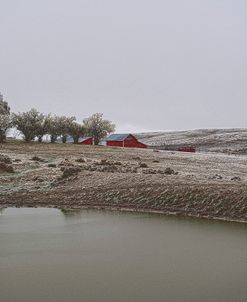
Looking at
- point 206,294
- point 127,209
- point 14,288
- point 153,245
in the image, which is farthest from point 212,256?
point 127,209

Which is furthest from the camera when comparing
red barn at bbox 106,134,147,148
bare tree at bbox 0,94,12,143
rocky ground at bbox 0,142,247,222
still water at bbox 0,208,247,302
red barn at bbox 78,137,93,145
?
red barn at bbox 106,134,147,148

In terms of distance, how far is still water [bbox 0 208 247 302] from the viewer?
43.6 feet

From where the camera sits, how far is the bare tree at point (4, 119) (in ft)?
242

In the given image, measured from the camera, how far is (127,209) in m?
28.2

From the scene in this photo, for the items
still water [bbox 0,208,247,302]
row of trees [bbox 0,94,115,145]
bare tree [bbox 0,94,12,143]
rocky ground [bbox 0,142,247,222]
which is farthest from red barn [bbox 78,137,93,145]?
still water [bbox 0,208,247,302]

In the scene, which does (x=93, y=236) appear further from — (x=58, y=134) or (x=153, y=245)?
(x=58, y=134)

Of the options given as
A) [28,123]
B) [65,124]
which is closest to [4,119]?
[28,123]

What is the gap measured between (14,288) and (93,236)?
736 cm

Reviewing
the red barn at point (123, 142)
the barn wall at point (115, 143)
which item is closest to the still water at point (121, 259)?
the barn wall at point (115, 143)

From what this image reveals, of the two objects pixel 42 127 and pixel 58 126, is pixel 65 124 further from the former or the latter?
pixel 42 127

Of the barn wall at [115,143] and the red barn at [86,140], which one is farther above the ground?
the red barn at [86,140]

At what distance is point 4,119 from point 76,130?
22.4 m

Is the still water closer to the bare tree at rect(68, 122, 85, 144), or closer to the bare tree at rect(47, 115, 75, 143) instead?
the bare tree at rect(47, 115, 75, 143)

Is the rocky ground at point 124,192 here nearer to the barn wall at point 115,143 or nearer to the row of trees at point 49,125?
the row of trees at point 49,125
